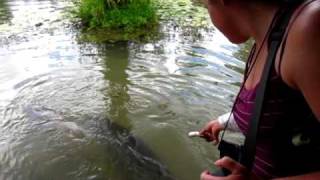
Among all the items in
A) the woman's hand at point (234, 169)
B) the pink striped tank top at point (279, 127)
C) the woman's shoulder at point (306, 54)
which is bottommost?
the woman's hand at point (234, 169)

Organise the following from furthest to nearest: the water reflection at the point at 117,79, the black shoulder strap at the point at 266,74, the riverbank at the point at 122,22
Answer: the riverbank at the point at 122,22
the water reflection at the point at 117,79
the black shoulder strap at the point at 266,74

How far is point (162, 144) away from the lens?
14.5 feet

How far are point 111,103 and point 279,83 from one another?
4.41m

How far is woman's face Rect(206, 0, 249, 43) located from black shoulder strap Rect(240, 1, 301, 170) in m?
0.17

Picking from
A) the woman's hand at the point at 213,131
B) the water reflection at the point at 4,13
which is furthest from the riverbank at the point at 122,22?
the woman's hand at the point at 213,131

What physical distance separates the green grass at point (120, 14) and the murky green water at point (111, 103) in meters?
0.69

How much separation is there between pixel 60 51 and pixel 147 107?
302 centimetres

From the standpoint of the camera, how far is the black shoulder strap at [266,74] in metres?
1.11

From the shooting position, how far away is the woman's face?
1.27 meters

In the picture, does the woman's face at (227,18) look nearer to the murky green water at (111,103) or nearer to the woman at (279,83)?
the woman at (279,83)

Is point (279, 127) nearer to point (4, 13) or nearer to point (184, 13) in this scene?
point (184, 13)

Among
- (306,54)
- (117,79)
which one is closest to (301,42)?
(306,54)

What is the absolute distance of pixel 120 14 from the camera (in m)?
9.02

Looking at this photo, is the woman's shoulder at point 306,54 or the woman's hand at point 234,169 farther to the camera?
the woman's hand at point 234,169
